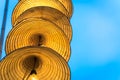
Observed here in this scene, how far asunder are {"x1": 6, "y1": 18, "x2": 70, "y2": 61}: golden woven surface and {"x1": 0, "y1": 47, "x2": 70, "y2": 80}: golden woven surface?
8cm

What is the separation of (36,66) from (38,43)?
0.16 metres

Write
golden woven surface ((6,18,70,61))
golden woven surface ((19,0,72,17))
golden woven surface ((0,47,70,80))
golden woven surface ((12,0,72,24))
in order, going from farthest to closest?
golden woven surface ((19,0,72,17)) < golden woven surface ((12,0,72,24)) < golden woven surface ((6,18,70,61)) < golden woven surface ((0,47,70,80))

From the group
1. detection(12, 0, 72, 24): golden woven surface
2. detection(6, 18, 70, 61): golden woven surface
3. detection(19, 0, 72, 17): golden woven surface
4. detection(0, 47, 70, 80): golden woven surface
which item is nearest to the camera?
detection(0, 47, 70, 80): golden woven surface

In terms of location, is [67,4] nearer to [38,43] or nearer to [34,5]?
[34,5]

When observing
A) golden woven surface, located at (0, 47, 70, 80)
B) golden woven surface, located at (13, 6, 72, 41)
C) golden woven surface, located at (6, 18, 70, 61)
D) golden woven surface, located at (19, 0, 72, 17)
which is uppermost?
golden woven surface, located at (19, 0, 72, 17)

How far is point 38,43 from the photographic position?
6.41 feet

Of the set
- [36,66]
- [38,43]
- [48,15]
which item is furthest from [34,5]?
[36,66]

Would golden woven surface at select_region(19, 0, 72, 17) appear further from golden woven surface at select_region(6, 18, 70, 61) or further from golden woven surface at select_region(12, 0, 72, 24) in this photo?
golden woven surface at select_region(6, 18, 70, 61)

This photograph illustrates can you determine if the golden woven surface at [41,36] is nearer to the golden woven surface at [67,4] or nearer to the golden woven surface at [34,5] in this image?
the golden woven surface at [34,5]

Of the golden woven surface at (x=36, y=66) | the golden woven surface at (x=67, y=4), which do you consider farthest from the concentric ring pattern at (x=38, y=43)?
the golden woven surface at (x=67, y=4)

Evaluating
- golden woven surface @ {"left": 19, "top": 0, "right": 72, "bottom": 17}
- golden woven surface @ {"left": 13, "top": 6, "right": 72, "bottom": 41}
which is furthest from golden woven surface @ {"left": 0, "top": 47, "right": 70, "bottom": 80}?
golden woven surface @ {"left": 19, "top": 0, "right": 72, "bottom": 17}

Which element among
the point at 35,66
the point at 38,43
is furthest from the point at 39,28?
the point at 35,66

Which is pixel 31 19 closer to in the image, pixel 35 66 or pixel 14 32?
pixel 14 32

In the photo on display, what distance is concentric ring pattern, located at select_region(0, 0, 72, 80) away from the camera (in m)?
1.74
